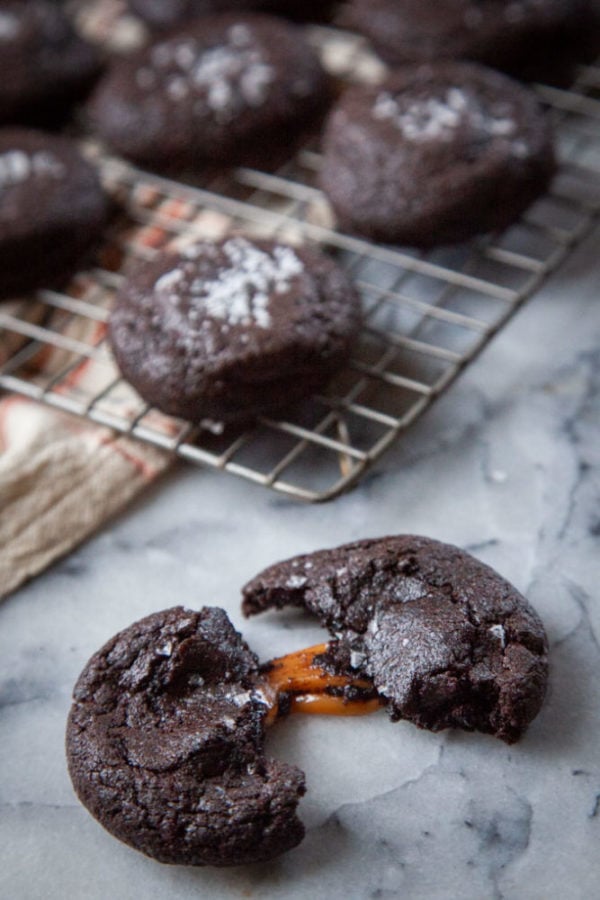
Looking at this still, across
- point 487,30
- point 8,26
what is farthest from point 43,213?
point 487,30

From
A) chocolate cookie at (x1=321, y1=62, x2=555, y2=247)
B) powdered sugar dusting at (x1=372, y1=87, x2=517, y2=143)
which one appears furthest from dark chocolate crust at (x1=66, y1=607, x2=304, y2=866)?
powdered sugar dusting at (x1=372, y1=87, x2=517, y2=143)

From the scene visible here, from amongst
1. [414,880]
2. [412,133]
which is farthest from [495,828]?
[412,133]

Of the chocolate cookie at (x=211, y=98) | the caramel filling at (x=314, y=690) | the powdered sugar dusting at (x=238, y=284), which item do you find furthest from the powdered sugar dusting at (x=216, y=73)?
the caramel filling at (x=314, y=690)

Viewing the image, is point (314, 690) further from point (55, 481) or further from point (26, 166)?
point (26, 166)

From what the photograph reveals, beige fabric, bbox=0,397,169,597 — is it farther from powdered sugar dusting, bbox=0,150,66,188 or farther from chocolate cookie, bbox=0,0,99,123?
chocolate cookie, bbox=0,0,99,123

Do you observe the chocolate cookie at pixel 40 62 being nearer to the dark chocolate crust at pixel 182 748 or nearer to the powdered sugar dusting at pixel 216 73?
the powdered sugar dusting at pixel 216 73

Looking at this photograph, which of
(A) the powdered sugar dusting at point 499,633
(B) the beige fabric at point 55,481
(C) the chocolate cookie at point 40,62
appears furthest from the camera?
(C) the chocolate cookie at point 40,62
